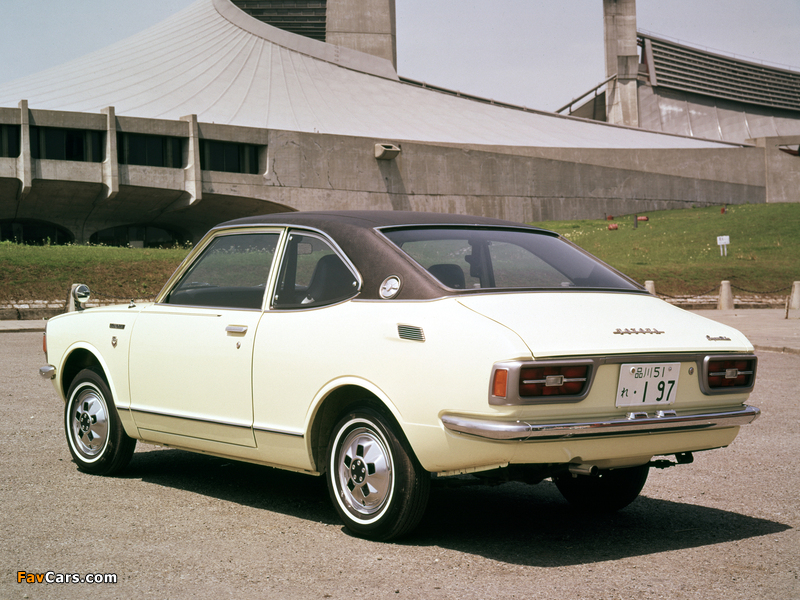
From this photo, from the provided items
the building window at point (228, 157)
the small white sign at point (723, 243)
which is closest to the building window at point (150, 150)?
the building window at point (228, 157)

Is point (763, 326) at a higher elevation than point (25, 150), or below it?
below

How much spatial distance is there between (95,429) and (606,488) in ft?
Answer: 11.3

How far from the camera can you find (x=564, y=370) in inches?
150

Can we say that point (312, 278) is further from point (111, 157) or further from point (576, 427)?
point (111, 157)

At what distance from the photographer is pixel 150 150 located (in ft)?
152

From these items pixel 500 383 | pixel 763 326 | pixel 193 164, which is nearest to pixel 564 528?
pixel 500 383

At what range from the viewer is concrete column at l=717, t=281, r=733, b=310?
→ 91.8ft

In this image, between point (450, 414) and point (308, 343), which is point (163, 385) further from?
point (450, 414)

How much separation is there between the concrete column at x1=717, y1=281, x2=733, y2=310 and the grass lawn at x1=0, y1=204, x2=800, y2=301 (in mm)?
2034

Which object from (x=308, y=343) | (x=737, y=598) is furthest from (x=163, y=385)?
(x=737, y=598)

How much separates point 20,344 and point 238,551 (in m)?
14.9

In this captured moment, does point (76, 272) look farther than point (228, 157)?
No

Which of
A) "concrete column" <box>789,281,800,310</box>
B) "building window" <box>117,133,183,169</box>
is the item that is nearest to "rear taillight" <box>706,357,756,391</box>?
"concrete column" <box>789,281,800,310</box>

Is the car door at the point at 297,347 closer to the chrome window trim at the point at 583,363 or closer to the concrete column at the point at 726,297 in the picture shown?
the chrome window trim at the point at 583,363
